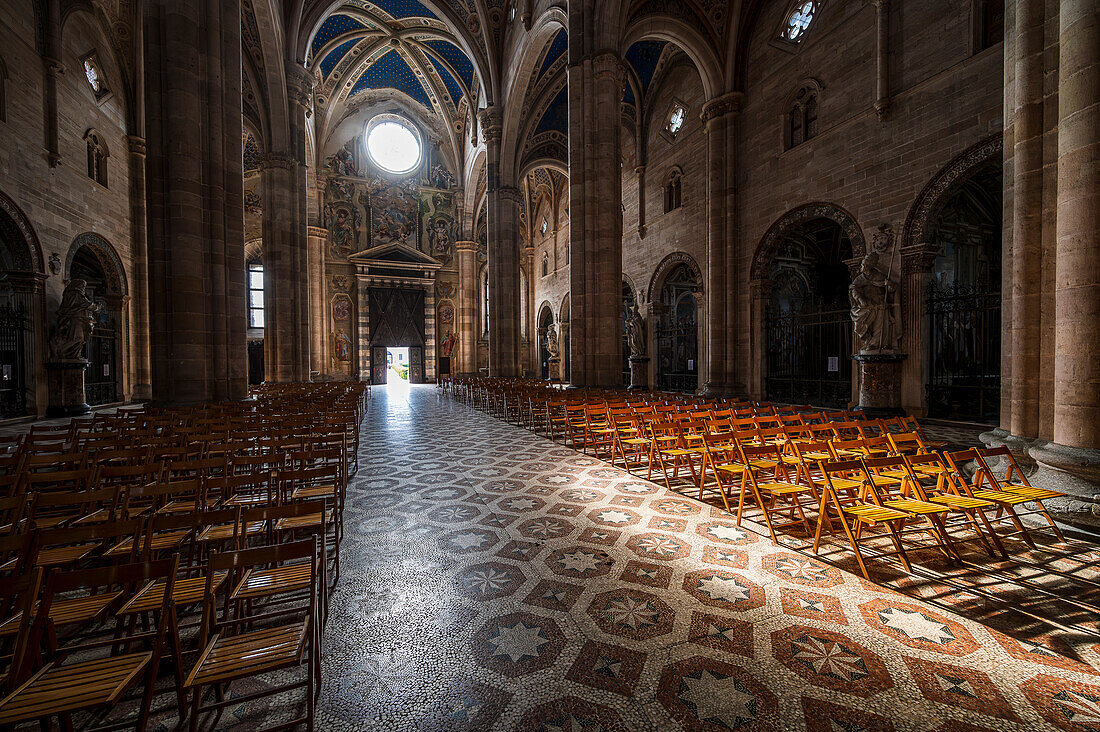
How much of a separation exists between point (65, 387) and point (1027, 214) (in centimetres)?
2090

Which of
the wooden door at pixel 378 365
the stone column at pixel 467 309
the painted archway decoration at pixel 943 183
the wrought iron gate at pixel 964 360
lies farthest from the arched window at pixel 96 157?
the wrought iron gate at pixel 964 360

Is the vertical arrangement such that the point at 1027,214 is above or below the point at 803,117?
below

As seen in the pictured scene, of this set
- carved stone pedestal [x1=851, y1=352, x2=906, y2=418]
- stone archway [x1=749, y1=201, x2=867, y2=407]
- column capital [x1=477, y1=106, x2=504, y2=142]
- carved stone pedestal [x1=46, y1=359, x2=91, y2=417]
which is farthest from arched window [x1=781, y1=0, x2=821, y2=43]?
carved stone pedestal [x1=46, y1=359, x2=91, y2=417]

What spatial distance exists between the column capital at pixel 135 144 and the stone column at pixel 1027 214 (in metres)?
24.0

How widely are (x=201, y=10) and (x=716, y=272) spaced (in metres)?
14.9

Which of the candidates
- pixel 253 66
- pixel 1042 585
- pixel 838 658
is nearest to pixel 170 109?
pixel 253 66

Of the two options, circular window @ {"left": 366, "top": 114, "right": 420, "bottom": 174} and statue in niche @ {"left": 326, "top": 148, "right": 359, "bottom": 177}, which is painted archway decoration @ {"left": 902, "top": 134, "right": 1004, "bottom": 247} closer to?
circular window @ {"left": 366, "top": 114, "right": 420, "bottom": 174}

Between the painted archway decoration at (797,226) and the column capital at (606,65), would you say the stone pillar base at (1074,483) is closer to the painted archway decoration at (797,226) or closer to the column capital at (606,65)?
the painted archway decoration at (797,226)

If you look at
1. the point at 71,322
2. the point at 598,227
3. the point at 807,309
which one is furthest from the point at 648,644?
the point at 807,309

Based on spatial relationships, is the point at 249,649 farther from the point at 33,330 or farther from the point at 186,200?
the point at 33,330

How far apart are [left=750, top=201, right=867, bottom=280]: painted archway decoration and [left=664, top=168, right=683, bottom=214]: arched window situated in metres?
4.99

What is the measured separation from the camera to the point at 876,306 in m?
11.0

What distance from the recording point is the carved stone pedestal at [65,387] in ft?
43.6

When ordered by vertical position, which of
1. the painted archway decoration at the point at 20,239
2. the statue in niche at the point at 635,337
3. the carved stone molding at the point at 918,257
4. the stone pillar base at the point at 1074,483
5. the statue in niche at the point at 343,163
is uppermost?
the statue in niche at the point at 343,163
